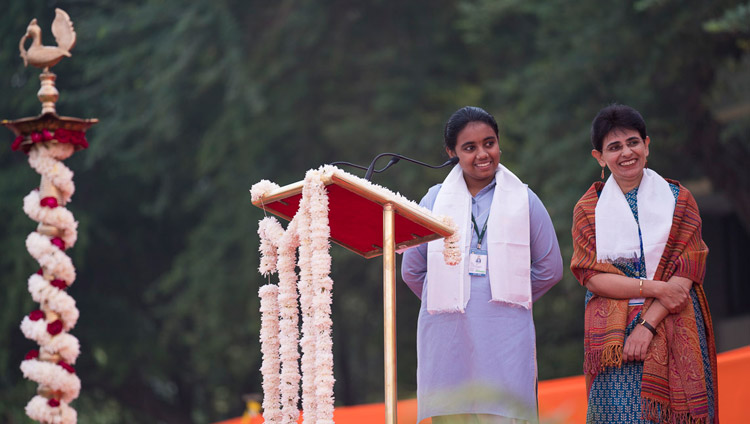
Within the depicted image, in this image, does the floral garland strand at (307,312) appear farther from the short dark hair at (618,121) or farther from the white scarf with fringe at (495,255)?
the short dark hair at (618,121)

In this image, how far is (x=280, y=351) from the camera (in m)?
→ 3.15

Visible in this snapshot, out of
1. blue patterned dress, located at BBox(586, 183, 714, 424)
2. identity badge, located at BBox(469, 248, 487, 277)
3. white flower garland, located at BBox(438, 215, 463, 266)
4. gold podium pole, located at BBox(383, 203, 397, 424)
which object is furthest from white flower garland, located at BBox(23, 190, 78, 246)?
blue patterned dress, located at BBox(586, 183, 714, 424)

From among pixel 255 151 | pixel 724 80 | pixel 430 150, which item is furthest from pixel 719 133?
pixel 255 151

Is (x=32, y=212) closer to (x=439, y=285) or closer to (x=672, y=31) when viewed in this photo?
(x=439, y=285)

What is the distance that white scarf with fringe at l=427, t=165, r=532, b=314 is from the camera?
12.0 feet


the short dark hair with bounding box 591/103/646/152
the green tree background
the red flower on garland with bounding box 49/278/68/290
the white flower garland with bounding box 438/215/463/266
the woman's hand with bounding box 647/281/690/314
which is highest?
the green tree background

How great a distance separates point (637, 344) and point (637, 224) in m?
0.47

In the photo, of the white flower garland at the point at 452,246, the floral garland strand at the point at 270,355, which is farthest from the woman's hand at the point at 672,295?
the floral garland strand at the point at 270,355

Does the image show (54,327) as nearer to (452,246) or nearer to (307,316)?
(307,316)

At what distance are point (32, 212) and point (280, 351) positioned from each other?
92 cm

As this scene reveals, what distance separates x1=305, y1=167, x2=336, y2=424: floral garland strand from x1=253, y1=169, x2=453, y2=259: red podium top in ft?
0.20

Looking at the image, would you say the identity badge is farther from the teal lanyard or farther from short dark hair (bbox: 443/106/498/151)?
short dark hair (bbox: 443/106/498/151)

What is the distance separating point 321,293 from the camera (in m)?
2.95

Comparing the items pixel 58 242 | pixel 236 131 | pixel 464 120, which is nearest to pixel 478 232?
pixel 464 120
